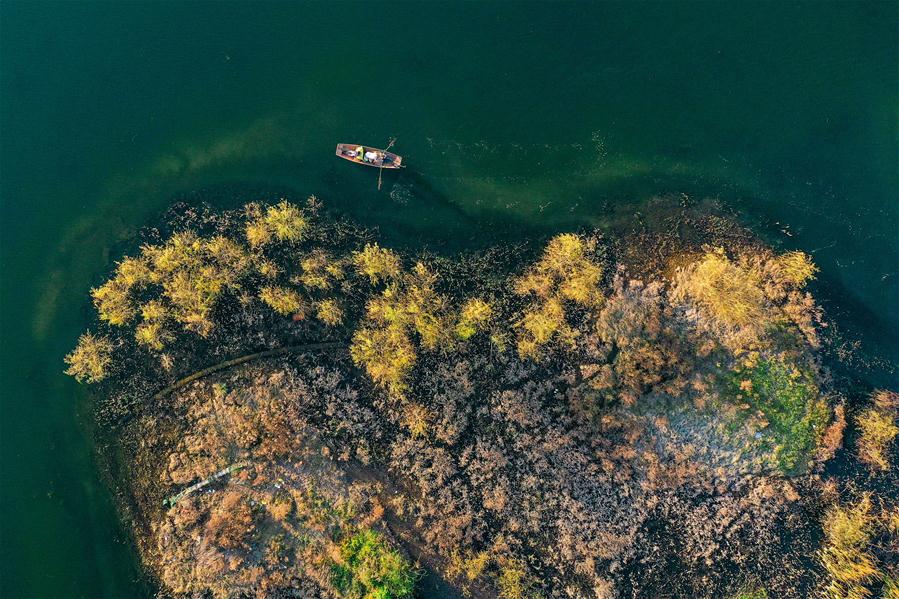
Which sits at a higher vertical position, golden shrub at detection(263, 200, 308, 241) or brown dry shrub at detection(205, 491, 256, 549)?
golden shrub at detection(263, 200, 308, 241)

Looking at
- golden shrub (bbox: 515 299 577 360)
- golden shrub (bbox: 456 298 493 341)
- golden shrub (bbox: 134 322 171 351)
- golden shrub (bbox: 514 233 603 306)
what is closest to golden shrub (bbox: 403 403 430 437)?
golden shrub (bbox: 456 298 493 341)

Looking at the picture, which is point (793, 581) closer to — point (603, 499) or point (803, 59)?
point (603, 499)

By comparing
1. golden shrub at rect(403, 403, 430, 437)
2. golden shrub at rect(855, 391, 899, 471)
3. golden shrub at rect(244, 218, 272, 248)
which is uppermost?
golden shrub at rect(244, 218, 272, 248)

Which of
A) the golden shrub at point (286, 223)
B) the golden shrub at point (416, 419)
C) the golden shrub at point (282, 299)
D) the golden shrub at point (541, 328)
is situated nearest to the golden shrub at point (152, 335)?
the golden shrub at point (282, 299)

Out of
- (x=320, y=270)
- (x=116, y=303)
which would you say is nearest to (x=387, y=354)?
(x=320, y=270)

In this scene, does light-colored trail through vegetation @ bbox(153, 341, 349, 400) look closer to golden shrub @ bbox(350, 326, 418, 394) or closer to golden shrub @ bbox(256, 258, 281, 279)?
golden shrub @ bbox(350, 326, 418, 394)

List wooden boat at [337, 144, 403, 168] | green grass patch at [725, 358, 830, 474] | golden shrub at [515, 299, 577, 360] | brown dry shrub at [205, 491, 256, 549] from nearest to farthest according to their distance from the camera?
1. brown dry shrub at [205, 491, 256, 549]
2. green grass patch at [725, 358, 830, 474]
3. golden shrub at [515, 299, 577, 360]
4. wooden boat at [337, 144, 403, 168]

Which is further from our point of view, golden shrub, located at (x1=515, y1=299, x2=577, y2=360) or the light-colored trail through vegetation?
the light-colored trail through vegetation

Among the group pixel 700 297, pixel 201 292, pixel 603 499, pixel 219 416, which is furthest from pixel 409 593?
pixel 700 297

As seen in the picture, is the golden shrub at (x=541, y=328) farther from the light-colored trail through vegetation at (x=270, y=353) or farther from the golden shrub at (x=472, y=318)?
the light-colored trail through vegetation at (x=270, y=353)
